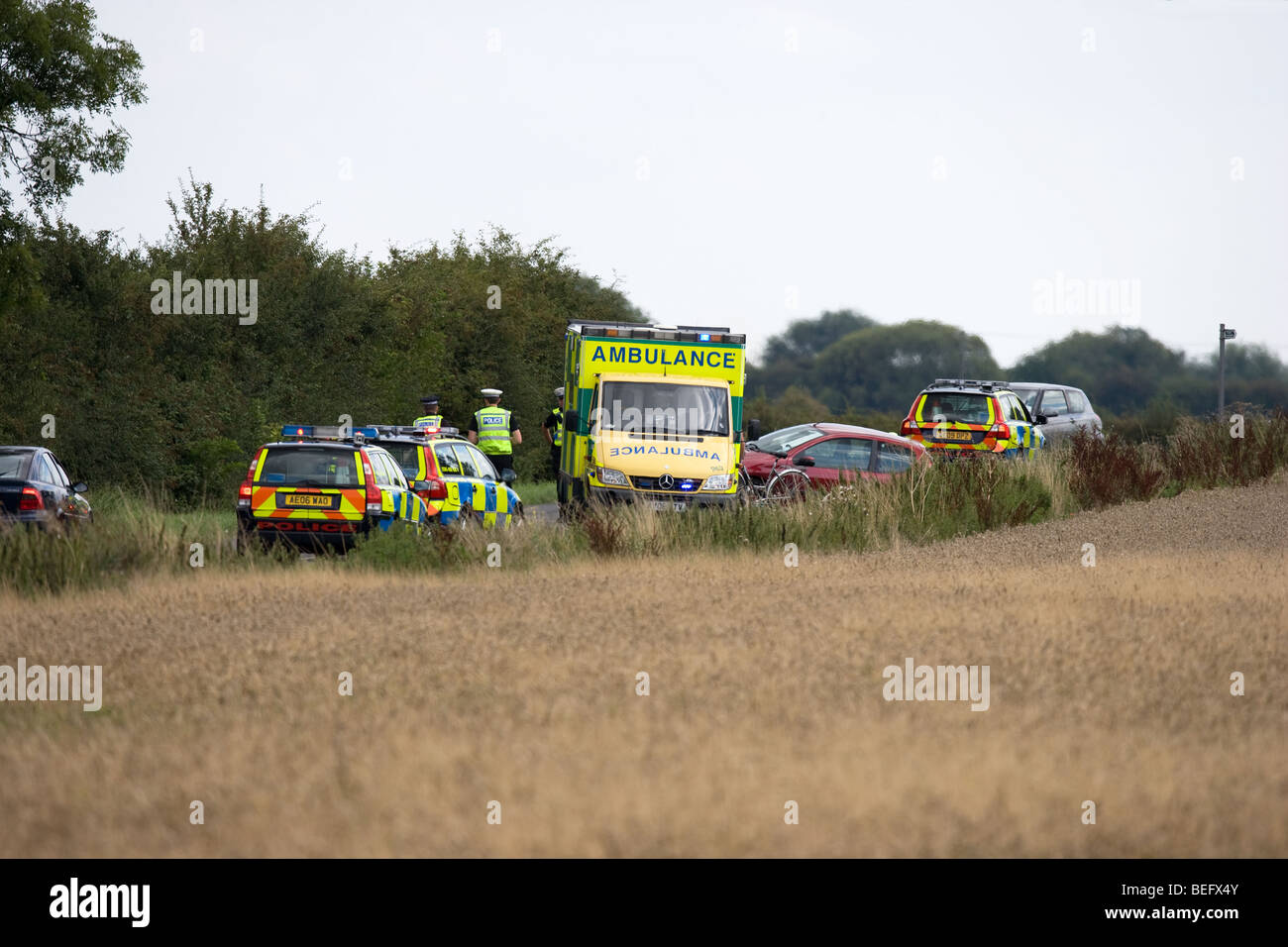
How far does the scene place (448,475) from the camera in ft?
63.6

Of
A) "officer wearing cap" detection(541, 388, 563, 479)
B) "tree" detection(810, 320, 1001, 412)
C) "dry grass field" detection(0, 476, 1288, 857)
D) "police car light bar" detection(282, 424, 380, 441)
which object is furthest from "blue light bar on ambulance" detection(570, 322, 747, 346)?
"tree" detection(810, 320, 1001, 412)

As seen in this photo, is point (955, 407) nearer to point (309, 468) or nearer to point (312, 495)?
point (309, 468)

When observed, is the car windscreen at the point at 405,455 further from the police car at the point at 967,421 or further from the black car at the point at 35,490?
the police car at the point at 967,421

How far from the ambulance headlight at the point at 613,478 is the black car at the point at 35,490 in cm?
643

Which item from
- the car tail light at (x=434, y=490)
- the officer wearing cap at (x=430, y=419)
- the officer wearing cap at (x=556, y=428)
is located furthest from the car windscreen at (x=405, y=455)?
the officer wearing cap at (x=556, y=428)

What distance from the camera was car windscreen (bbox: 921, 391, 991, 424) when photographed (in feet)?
94.3

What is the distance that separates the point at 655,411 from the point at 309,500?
22.4 feet

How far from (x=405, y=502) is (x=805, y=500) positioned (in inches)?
214

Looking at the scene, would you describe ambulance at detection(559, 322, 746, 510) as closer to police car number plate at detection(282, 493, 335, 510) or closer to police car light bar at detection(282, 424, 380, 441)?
police car light bar at detection(282, 424, 380, 441)

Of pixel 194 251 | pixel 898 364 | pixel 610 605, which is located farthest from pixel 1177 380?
pixel 610 605

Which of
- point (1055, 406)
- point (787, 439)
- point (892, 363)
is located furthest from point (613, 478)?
point (892, 363)

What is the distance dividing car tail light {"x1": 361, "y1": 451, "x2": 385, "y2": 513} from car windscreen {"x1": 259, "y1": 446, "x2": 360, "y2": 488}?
11 cm

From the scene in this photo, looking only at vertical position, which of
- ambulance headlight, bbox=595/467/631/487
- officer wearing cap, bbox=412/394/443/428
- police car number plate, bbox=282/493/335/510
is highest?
officer wearing cap, bbox=412/394/443/428

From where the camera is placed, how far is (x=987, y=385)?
29.3 metres
